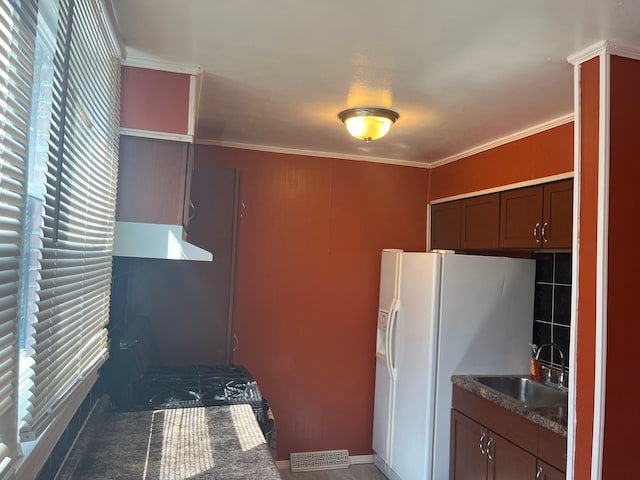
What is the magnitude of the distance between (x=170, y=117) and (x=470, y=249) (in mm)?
2236

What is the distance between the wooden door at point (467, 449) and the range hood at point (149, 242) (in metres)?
1.94

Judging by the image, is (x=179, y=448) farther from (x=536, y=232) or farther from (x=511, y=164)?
(x=511, y=164)

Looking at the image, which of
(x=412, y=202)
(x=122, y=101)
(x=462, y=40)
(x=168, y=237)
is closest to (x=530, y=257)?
(x=412, y=202)

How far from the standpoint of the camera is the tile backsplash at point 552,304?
3.06m

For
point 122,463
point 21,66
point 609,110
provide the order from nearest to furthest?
1. point 21,66
2. point 122,463
3. point 609,110

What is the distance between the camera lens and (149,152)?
213 centimetres

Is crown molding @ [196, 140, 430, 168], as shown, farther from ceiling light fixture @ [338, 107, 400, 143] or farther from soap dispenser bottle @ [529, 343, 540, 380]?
soap dispenser bottle @ [529, 343, 540, 380]

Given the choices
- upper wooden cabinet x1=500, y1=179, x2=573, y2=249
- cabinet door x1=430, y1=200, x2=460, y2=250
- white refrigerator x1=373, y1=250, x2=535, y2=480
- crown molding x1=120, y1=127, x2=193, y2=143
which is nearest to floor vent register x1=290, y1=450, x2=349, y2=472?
white refrigerator x1=373, y1=250, x2=535, y2=480

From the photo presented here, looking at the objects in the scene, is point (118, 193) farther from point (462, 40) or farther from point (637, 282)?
point (637, 282)

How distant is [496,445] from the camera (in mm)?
2689

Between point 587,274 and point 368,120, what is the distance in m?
1.40

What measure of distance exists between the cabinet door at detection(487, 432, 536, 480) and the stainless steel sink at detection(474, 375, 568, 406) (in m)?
0.37

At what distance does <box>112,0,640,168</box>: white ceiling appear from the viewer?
165 cm

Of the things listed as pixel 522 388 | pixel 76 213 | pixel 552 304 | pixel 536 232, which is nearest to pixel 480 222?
pixel 536 232
